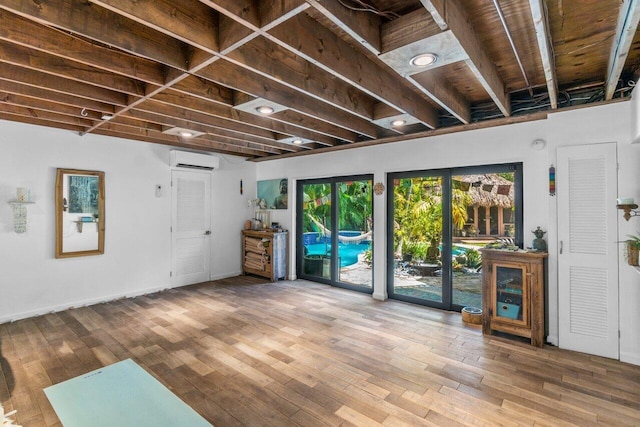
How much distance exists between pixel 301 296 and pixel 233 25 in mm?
3967

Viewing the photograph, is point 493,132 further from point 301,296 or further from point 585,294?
point 301,296

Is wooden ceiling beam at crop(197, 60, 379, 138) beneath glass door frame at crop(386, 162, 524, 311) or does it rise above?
above

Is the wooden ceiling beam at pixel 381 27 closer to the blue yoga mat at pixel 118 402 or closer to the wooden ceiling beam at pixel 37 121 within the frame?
the blue yoga mat at pixel 118 402

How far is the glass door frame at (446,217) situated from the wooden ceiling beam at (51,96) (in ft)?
12.4

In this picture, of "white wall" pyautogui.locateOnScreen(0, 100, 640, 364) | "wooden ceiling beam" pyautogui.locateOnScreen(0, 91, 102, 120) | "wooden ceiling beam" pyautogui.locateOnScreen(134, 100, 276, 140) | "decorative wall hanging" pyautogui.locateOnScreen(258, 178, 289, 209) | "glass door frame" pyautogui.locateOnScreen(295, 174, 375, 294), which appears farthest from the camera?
"decorative wall hanging" pyautogui.locateOnScreen(258, 178, 289, 209)

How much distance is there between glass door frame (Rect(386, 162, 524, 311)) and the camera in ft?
12.2

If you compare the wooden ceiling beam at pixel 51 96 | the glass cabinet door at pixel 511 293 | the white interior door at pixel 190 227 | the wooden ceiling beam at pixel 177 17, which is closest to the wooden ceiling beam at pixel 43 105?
the wooden ceiling beam at pixel 51 96

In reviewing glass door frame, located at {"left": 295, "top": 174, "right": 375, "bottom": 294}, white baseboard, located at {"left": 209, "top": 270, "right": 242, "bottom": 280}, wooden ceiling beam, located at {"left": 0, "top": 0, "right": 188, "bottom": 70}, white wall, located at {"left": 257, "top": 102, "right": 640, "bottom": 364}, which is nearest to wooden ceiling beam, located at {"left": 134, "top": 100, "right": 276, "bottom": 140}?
wooden ceiling beam, located at {"left": 0, "top": 0, "right": 188, "bottom": 70}

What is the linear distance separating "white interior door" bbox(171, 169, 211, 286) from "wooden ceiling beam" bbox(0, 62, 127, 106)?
8.11 feet

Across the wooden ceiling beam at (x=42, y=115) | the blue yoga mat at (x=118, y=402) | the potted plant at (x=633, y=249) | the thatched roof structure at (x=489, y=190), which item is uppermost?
the wooden ceiling beam at (x=42, y=115)

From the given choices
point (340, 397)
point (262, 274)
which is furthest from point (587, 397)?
point (262, 274)

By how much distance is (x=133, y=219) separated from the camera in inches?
197

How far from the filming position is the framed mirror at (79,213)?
427cm

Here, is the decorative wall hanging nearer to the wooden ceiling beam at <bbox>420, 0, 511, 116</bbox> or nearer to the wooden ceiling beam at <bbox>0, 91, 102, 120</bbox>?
the wooden ceiling beam at <bbox>0, 91, 102, 120</bbox>
